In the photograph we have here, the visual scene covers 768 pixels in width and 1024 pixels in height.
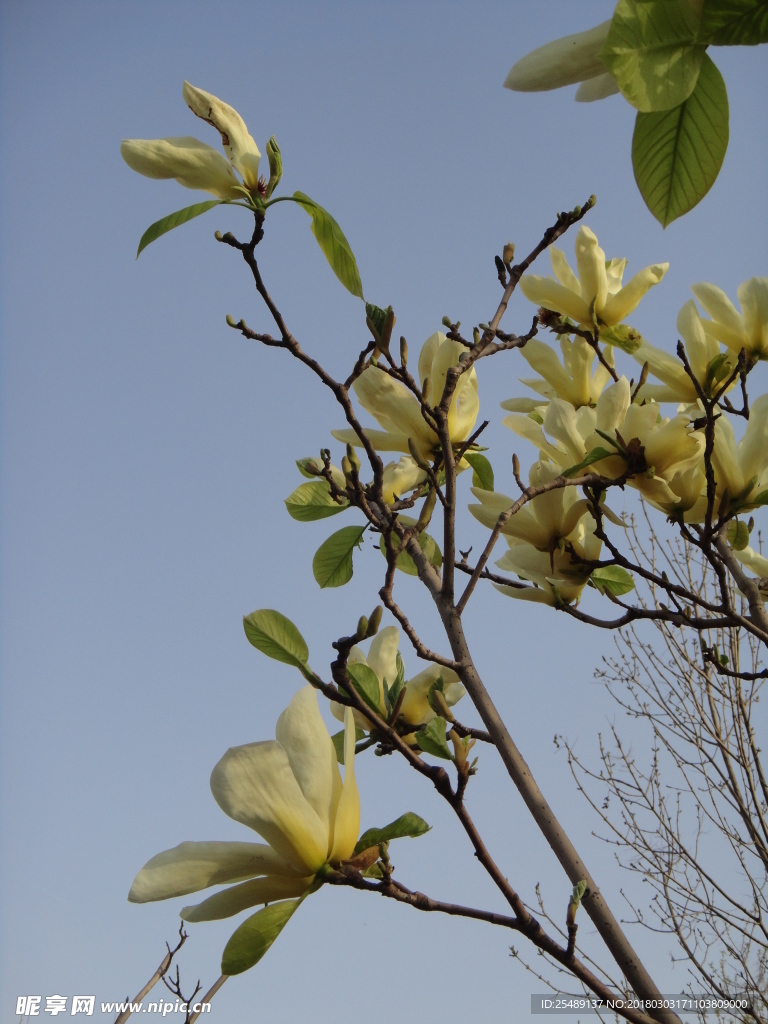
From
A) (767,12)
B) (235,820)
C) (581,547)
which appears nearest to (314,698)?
(235,820)

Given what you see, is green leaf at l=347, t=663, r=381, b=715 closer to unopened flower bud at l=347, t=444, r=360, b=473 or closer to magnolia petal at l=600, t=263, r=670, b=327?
unopened flower bud at l=347, t=444, r=360, b=473

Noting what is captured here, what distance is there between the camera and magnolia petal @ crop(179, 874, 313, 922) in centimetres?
62

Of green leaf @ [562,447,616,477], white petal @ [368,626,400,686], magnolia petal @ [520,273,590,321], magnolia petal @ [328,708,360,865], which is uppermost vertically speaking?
magnolia petal @ [520,273,590,321]

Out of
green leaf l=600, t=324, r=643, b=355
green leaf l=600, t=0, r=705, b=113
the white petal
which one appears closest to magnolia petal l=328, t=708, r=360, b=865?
the white petal

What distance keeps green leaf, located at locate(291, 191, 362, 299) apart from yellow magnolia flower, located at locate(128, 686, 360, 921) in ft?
1.12

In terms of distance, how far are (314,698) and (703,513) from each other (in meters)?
0.48

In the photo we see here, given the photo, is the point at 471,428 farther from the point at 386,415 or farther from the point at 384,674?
the point at 384,674

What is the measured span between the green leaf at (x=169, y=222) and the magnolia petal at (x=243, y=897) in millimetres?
492

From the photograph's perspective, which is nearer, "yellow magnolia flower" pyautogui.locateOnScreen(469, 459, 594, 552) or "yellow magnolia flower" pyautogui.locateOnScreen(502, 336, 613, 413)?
"yellow magnolia flower" pyautogui.locateOnScreen(469, 459, 594, 552)

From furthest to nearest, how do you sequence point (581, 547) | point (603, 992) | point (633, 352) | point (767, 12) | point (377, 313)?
point (633, 352) < point (581, 547) < point (377, 313) < point (603, 992) < point (767, 12)

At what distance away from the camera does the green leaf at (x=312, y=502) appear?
1030 millimetres

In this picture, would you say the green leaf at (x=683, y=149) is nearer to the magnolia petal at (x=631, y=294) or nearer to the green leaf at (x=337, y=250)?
the green leaf at (x=337, y=250)

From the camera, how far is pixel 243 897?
2.04 ft

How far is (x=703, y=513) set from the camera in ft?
2.91
